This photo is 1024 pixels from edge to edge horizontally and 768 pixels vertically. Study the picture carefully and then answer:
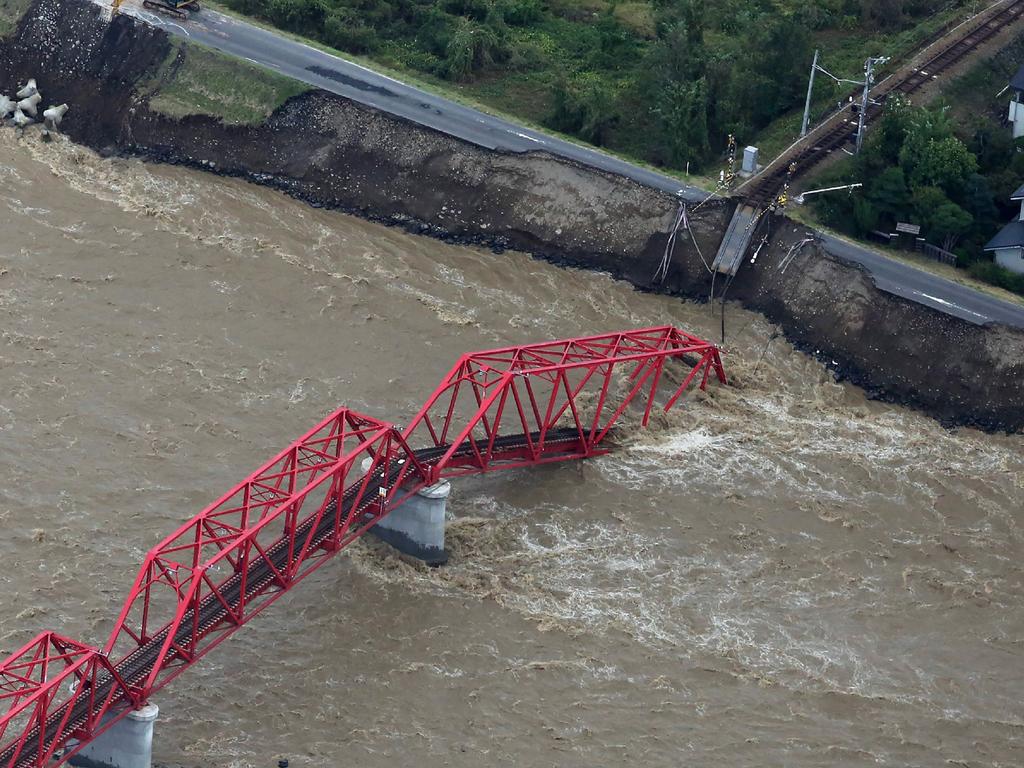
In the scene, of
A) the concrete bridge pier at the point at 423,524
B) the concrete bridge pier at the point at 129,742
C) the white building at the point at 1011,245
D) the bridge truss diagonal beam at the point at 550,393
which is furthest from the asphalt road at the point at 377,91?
the concrete bridge pier at the point at 129,742

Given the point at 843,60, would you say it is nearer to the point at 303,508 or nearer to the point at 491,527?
the point at 491,527

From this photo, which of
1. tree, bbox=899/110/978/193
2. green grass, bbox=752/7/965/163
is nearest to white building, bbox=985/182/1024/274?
tree, bbox=899/110/978/193

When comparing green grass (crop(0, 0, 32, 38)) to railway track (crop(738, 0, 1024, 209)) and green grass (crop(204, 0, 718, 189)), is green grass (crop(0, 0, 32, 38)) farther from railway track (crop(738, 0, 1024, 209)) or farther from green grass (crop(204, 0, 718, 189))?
railway track (crop(738, 0, 1024, 209))

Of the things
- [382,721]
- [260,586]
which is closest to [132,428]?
[260,586]

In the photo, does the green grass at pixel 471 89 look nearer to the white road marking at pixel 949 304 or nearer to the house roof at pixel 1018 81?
the white road marking at pixel 949 304

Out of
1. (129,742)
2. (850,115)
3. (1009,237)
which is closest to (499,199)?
(850,115)

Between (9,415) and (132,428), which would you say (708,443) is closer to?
(132,428)
